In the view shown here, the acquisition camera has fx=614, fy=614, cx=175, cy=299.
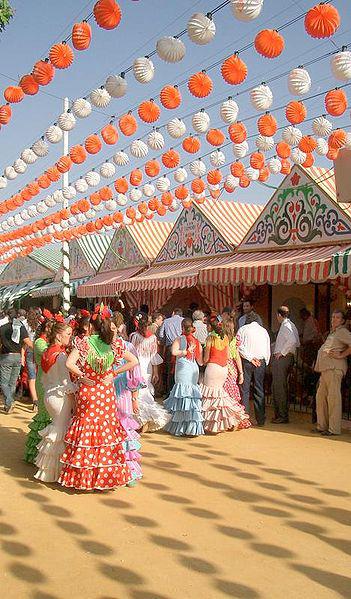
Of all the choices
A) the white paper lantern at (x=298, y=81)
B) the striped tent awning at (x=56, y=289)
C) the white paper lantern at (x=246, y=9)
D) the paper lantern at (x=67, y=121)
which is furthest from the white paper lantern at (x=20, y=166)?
the striped tent awning at (x=56, y=289)

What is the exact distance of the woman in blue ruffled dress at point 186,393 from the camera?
28.6ft

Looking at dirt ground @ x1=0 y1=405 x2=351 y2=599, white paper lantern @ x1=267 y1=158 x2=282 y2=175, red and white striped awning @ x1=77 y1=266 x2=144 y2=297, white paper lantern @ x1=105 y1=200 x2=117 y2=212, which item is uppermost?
white paper lantern @ x1=105 y1=200 x2=117 y2=212

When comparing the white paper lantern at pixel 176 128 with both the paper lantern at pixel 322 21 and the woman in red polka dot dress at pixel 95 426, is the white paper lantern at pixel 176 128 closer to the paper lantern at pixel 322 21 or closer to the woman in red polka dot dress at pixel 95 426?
the paper lantern at pixel 322 21

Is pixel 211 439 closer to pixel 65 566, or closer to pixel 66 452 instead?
pixel 66 452

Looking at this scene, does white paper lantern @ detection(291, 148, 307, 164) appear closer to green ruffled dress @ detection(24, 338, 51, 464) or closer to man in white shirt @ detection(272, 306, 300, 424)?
man in white shirt @ detection(272, 306, 300, 424)

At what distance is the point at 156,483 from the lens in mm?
6242

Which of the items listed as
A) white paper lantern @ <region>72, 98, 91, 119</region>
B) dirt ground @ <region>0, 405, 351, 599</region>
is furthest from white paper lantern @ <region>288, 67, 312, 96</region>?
dirt ground @ <region>0, 405, 351, 599</region>

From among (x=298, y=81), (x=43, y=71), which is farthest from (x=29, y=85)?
(x=298, y=81)

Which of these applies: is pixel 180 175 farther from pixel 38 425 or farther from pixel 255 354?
pixel 38 425

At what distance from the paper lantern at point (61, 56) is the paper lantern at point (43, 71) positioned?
131 mm

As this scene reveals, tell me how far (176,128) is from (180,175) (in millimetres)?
3229

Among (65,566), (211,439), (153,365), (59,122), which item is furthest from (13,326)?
(65,566)

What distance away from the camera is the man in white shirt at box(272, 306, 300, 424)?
9672 mm

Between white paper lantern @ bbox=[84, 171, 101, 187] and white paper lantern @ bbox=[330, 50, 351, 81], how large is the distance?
25.3ft
